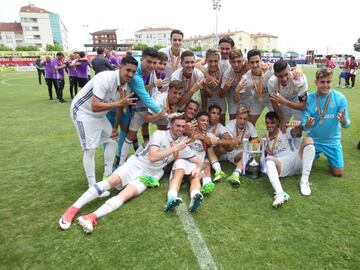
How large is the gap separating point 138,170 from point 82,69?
341 inches

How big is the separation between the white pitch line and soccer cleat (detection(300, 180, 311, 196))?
5.05 ft

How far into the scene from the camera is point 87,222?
283cm

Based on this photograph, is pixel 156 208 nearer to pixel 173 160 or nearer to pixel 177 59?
pixel 173 160

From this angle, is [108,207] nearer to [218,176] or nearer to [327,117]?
[218,176]

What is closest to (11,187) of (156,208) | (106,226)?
(106,226)

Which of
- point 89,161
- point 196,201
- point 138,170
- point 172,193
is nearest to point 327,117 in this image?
point 196,201

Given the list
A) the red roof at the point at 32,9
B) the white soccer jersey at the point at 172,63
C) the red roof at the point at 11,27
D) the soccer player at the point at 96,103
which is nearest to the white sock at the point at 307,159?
the soccer player at the point at 96,103

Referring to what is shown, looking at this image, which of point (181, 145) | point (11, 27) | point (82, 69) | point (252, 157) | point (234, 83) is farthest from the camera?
point (11, 27)

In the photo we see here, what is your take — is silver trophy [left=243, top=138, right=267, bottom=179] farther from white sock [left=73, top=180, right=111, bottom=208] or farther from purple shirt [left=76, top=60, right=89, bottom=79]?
purple shirt [left=76, top=60, right=89, bottom=79]

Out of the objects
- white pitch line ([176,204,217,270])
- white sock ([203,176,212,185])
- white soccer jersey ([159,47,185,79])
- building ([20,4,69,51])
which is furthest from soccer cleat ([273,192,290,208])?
building ([20,4,69,51])

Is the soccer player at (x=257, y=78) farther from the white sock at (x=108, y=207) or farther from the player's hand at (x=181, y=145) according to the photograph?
the white sock at (x=108, y=207)

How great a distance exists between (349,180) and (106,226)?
3.35 metres

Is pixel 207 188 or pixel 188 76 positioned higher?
pixel 188 76

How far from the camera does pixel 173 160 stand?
396 cm
